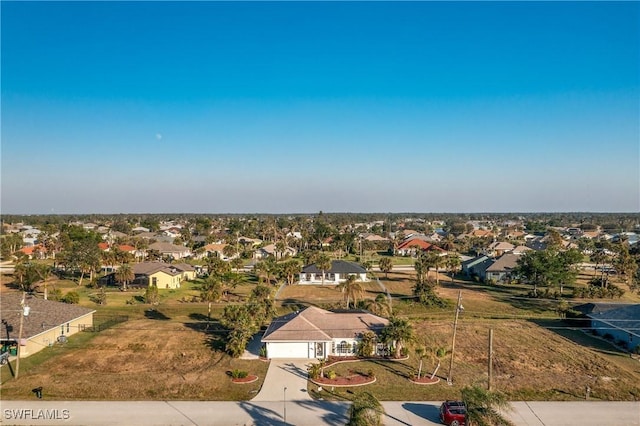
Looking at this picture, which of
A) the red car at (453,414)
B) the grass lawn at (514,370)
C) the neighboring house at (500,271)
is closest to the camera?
the red car at (453,414)

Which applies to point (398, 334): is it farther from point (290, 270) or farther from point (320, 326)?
point (290, 270)

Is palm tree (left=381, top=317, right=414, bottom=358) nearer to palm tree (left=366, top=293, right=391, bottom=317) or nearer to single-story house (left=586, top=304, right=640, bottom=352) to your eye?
palm tree (left=366, top=293, right=391, bottom=317)

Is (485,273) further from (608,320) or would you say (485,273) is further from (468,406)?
(468,406)

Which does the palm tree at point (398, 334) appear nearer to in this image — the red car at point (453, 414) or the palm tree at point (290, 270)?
the red car at point (453, 414)

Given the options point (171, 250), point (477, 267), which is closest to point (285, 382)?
point (477, 267)

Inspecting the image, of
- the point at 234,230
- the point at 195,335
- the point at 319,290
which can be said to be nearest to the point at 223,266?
Result: the point at 319,290

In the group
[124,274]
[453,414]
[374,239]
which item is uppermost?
[374,239]

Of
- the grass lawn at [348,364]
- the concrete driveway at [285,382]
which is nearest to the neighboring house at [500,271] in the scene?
the grass lawn at [348,364]
